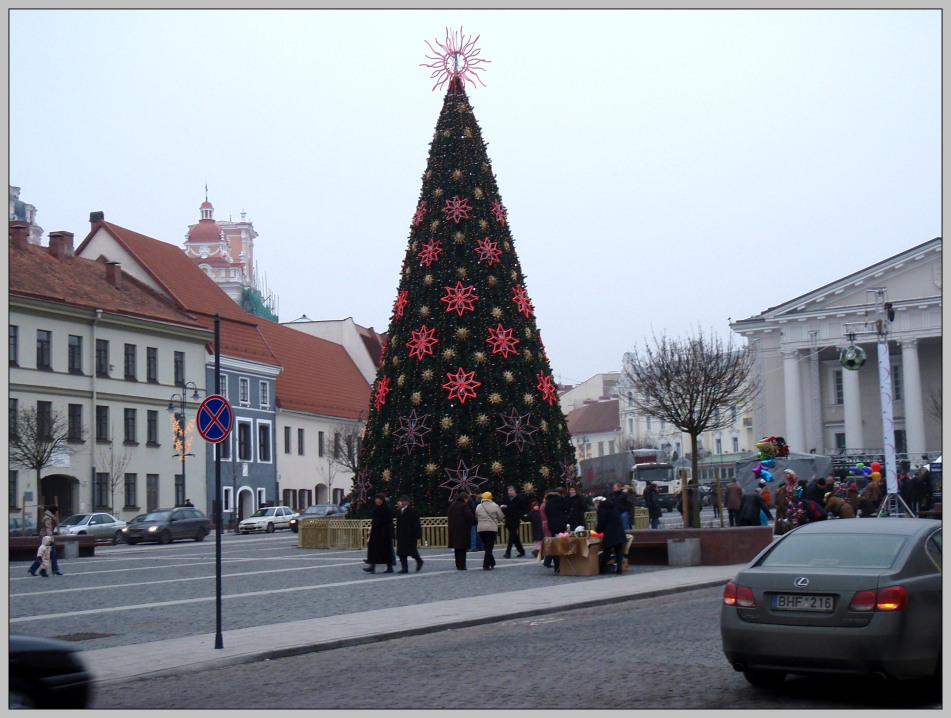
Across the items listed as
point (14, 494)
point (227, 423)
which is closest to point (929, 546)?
point (227, 423)

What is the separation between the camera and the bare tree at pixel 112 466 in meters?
55.9

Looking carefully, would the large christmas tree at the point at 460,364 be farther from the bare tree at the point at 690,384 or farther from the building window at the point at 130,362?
the building window at the point at 130,362

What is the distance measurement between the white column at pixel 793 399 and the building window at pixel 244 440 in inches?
1309

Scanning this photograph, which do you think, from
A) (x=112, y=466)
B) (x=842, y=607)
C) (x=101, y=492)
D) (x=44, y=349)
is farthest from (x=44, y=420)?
(x=842, y=607)

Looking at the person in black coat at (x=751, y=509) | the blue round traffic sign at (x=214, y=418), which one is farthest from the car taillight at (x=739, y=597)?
the person in black coat at (x=751, y=509)

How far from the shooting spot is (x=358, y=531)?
111 ft

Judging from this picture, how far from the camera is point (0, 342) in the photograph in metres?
12.0

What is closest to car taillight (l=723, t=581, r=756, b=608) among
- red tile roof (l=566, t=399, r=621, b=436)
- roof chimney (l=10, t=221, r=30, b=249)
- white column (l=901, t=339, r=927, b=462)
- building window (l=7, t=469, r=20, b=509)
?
building window (l=7, t=469, r=20, b=509)

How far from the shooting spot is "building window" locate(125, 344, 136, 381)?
5878cm

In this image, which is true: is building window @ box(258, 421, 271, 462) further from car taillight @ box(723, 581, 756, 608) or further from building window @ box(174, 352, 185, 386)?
car taillight @ box(723, 581, 756, 608)

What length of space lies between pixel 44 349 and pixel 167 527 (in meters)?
10.4

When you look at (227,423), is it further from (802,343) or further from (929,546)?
(802,343)

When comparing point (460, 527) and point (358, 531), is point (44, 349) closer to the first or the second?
point (358, 531)

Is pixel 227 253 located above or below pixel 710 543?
above
